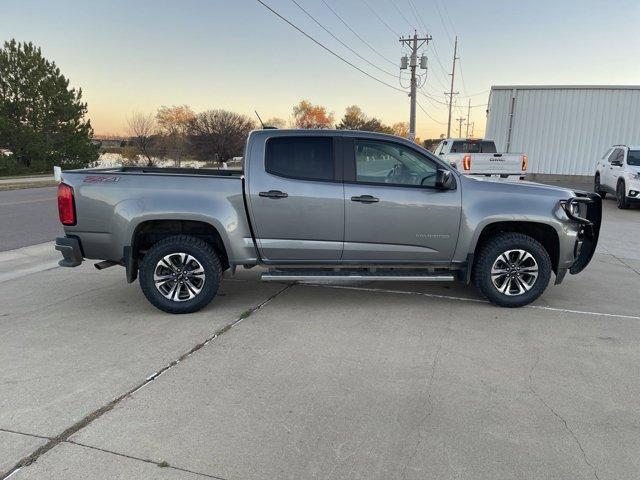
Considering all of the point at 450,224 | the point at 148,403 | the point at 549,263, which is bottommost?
the point at 148,403

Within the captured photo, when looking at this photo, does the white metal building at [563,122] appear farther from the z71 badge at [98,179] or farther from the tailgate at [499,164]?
the z71 badge at [98,179]

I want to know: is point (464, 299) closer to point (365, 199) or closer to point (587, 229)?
point (587, 229)

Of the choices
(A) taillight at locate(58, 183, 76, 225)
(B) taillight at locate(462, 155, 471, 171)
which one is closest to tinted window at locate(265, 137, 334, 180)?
(A) taillight at locate(58, 183, 76, 225)

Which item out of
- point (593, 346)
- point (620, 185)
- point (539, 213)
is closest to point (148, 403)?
point (593, 346)

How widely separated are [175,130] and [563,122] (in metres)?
56.0

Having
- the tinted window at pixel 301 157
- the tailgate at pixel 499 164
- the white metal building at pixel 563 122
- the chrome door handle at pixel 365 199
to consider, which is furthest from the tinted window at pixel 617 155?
the tinted window at pixel 301 157

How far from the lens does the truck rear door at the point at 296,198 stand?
4.92 meters

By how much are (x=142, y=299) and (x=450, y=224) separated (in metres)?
3.59

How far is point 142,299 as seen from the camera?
5535 millimetres

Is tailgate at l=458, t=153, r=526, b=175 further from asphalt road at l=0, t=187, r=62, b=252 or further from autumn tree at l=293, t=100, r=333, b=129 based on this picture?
autumn tree at l=293, t=100, r=333, b=129

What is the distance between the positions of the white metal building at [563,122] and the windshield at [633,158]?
6.66m

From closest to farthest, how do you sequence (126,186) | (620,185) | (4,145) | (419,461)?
(419,461), (126,186), (620,185), (4,145)

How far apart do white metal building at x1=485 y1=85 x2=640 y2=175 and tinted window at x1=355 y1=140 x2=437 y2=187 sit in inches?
689

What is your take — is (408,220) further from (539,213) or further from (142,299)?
(142,299)
